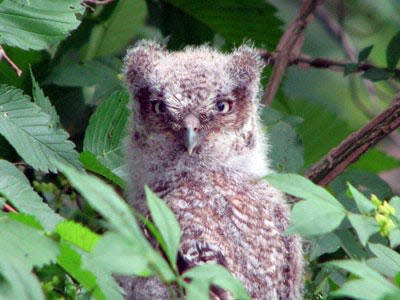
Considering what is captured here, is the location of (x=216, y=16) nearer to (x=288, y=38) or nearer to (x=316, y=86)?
(x=288, y=38)

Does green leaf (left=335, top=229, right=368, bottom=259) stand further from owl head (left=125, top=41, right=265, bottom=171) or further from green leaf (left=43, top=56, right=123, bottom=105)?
green leaf (left=43, top=56, right=123, bottom=105)

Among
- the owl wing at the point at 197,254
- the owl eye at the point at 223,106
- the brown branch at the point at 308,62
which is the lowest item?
the owl wing at the point at 197,254

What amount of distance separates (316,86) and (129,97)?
2.33m

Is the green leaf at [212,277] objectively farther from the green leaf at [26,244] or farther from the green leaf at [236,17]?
the green leaf at [236,17]

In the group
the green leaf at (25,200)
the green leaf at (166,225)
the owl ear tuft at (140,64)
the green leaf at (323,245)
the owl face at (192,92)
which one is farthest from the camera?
the owl ear tuft at (140,64)

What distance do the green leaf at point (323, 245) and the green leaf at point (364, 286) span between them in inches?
50.6

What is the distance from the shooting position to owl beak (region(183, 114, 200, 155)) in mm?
3121

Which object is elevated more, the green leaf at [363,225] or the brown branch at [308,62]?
the green leaf at [363,225]

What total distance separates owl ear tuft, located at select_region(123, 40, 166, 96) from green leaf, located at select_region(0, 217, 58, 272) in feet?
5.08

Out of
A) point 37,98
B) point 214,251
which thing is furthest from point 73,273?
point 37,98

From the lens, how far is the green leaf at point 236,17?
4129 millimetres

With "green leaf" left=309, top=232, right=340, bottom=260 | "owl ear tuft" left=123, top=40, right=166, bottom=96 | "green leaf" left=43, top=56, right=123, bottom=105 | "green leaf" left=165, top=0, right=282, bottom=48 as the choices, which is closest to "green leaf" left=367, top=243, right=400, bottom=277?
"green leaf" left=309, top=232, right=340, bottom=260

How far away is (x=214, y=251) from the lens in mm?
2789

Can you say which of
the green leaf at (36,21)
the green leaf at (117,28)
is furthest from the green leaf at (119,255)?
the green leaf at (117,28)
